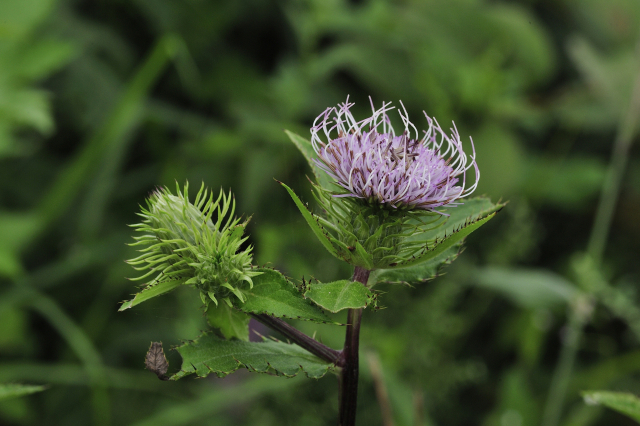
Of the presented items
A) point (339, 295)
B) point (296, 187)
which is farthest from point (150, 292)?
point (296, 187)

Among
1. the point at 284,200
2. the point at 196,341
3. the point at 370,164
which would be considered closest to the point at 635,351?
the point at 284,200

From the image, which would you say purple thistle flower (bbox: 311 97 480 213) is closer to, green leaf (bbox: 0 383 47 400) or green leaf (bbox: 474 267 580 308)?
green leaf (bbox: 0 383 47 400)

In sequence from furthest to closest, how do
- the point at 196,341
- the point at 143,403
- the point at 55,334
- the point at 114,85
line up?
the point at 114,85, the point at 55,334, the point at 143,403, the point at 196,341

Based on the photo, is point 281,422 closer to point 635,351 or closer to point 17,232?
point 17,232

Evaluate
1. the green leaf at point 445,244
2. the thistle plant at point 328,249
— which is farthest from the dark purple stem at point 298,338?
the green leaf at point 445,244

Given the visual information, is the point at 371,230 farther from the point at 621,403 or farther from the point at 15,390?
the point at 15,390

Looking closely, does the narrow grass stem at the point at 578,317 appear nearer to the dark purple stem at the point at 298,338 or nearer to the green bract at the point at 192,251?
the dark purple stem at the point at 298,338
